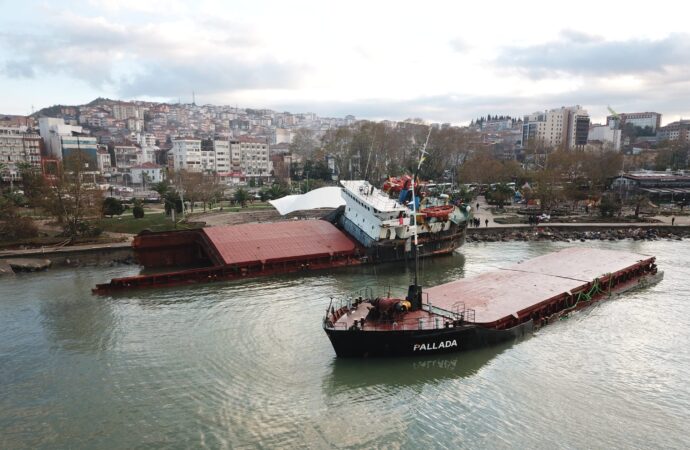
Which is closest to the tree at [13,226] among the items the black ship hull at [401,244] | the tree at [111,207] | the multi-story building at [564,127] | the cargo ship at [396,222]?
the tree at [111,207]

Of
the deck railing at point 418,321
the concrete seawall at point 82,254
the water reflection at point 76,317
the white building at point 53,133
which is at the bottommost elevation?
the water reflection at point 76,317

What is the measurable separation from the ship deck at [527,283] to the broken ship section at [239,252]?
9.87 metres

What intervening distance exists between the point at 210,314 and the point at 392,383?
378 inches

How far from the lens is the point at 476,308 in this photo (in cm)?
1778

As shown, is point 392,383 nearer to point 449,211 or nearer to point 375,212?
point 375,212

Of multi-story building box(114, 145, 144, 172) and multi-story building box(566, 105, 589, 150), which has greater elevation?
multi-story building box(566, 105, 589, 150)

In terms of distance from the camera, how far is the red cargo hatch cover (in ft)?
90.6

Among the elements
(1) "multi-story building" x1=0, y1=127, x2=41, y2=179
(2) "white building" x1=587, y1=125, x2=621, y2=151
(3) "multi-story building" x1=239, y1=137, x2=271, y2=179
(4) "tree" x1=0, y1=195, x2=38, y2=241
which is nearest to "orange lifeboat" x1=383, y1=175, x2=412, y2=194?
(4) "tree" x1=0, y1=195, x2=38, y2=241

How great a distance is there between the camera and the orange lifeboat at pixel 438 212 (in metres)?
30.9

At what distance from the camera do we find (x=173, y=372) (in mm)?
15227

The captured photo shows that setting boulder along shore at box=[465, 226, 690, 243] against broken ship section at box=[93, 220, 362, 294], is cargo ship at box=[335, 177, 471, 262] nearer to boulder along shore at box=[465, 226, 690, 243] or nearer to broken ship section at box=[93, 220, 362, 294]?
broken ship section at box=[93, 220, 362, 294]

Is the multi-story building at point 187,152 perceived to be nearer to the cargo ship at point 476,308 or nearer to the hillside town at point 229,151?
the hillside town at point 229,151

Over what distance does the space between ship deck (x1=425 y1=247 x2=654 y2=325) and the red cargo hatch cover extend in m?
10.3

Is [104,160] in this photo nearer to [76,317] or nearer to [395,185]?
[395,185]
